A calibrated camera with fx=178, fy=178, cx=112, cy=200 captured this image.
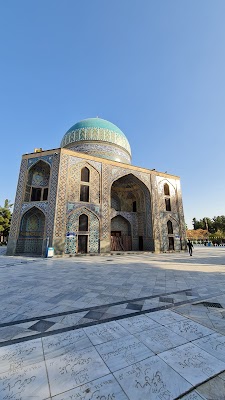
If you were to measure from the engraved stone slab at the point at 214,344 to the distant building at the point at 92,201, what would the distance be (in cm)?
1162

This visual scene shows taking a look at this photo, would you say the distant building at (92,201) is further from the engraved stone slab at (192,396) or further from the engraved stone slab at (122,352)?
the engraved stone slab at (192,396)

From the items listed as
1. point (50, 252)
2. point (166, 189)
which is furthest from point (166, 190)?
point (50, 252)

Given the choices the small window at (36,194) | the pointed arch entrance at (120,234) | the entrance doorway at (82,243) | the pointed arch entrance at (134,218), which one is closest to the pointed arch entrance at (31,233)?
the small window at (36,194)

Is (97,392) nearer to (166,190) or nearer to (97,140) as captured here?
(166,190)

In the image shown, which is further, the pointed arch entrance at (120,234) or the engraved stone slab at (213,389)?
the pointed arch entrance at (120,234)

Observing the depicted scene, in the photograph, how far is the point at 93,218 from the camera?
568 inches

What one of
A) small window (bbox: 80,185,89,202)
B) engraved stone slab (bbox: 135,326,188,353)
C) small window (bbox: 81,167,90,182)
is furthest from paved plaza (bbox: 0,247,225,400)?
small window (bbox: 81,167,90,182)

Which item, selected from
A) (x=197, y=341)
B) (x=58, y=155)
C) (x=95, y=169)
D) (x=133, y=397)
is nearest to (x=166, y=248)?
(x=95, y=169)

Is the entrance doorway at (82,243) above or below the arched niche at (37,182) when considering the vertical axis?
below

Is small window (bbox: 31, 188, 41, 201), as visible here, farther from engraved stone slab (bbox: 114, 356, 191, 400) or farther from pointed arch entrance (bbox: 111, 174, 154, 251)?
engraved stone slab (bbox: 114, 356, 191, 400)

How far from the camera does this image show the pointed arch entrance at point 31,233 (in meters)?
14.0

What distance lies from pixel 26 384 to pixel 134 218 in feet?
57.2

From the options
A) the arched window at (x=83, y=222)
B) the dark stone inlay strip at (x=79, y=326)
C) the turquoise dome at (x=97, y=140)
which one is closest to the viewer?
the dark stone inlay strip at (x=79, y=326)

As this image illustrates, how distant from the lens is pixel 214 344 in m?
2.11
